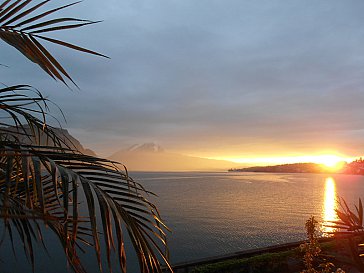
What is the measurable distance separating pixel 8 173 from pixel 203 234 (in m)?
37.3

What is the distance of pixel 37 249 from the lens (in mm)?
30219

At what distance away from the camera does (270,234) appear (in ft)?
124

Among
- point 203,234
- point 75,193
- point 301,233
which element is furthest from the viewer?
point 301,233

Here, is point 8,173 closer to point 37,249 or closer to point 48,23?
point 48,23

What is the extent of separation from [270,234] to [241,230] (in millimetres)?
3881

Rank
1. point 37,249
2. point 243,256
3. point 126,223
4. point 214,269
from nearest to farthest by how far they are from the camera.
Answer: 1. point 126,223
2. point 214,269
3. point 243,256
4. point 37,249

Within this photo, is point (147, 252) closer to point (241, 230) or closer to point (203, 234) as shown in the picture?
point (203, 234)

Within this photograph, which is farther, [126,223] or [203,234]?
[203,234]

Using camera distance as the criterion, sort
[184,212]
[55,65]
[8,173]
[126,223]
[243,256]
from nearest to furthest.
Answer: [8,173] → [126,223] → [55,65] → [243,256] → [184,212]

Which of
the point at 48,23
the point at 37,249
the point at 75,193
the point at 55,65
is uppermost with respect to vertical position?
the point at 48,23

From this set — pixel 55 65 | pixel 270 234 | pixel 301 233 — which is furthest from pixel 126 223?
pixel 301 233

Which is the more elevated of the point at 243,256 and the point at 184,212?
the point at 243,256

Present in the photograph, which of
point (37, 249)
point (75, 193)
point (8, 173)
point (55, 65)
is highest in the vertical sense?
point (55, 65)

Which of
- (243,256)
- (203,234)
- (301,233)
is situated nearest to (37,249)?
(203,234)
